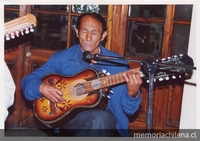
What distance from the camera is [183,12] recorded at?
1.63 metres

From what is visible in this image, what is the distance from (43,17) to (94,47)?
0.35 metres

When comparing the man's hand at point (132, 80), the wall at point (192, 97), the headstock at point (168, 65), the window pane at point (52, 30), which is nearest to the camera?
the headstock at point (168, 65)

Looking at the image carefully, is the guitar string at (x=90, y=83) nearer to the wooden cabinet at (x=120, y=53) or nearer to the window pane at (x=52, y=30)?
the wooden cabinet at (x=120, y=53)

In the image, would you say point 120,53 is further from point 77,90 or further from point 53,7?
point 53,7

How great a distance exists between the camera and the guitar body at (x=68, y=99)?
60.7 inches

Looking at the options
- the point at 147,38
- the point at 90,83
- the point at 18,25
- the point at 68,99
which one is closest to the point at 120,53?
the point at 147,38

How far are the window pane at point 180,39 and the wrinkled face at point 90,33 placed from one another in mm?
381

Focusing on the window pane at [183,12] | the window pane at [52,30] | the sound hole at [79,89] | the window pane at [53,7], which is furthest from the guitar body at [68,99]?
the window pane at [183,12]

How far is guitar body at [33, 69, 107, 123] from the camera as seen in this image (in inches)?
60.7

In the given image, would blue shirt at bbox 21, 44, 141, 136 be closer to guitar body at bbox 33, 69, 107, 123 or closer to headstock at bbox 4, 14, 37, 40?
guitar body at bbox 33, 69, 107, 123

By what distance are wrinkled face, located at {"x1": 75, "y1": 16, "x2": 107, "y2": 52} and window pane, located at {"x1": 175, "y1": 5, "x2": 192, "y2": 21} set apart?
1.31ft

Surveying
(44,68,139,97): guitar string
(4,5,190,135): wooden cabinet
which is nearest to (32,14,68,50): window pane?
(4,5,190,135): wooden cabinet

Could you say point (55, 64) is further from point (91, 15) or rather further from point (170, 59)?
point (170, 59)

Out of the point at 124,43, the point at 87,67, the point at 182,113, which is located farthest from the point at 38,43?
the point at 182,113
